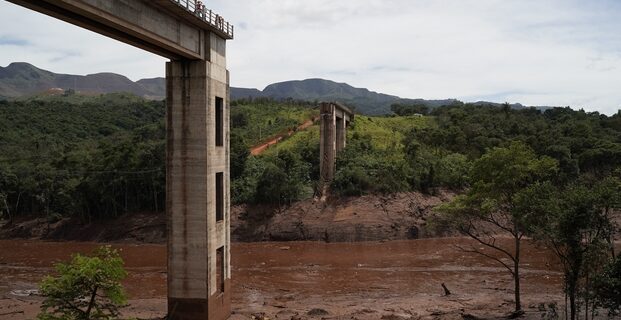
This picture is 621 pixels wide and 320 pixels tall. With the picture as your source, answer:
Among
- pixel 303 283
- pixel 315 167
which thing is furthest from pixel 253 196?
pixel 303 283

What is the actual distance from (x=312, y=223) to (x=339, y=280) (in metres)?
14.9

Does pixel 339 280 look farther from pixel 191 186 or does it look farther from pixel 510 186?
pixel 191 186

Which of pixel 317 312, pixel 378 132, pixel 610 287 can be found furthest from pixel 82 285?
pixel 378 132

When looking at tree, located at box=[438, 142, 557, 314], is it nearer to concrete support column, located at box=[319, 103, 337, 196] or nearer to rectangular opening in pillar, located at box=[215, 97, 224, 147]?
rectangular opening in pillar, located at box=[215, 97, 224, 147]

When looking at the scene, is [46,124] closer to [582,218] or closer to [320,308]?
[320,308]

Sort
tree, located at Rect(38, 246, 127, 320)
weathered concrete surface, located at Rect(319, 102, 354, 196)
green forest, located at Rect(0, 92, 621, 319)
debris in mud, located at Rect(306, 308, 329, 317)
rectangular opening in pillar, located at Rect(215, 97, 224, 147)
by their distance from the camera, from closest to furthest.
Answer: tree, located at Rect(38, 246, 127, 320) < green forest, located at Rect(0, 92, 621, 319) < rectangular opening in pillar, located at Rect(215, 97, 224, 147) < debris in mud, located at Rect(306, 308, 329, 317) < weathered concrete surface, located at Rect(319, 102, 354, 196)

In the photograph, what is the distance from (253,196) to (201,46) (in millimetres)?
31594

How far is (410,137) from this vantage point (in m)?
69.1

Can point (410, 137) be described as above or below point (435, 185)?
above

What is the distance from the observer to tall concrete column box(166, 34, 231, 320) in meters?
21.4

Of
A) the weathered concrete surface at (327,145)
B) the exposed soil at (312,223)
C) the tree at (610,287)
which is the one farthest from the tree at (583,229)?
the weathered concrete surface at (327,145)

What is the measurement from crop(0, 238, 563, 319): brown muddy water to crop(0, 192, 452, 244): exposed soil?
1427mm

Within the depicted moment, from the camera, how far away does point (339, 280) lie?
35.0 m

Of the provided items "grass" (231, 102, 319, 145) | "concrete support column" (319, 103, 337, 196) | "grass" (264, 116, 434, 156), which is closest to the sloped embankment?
"concrete support column" (319, 103, 337, 196)
